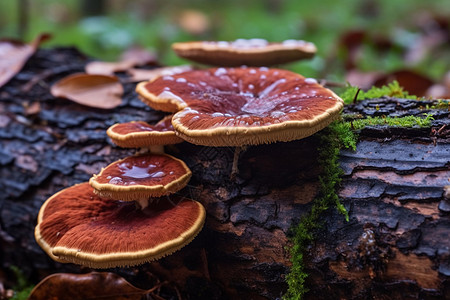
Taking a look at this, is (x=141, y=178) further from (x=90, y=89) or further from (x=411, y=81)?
(x=411, y=81)

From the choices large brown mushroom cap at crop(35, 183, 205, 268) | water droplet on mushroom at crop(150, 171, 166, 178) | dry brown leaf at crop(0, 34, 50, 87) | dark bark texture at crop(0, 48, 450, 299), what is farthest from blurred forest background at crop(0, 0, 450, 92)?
large brown mushroom cap at crop(35, 183, 205, 268)

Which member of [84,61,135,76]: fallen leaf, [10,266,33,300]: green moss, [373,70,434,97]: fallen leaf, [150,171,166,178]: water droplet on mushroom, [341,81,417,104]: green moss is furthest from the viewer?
[373,70,434,97]: fallen leaf

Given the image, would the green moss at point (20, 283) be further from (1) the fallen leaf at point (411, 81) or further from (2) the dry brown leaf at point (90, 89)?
(1) the fallen leaf at point (411, 81)

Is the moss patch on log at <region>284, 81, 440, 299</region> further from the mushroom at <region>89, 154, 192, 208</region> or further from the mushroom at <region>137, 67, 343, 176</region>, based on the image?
the mushroom at <region>89, 154, 192, 208</region>

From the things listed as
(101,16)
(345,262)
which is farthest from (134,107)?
(101,16)

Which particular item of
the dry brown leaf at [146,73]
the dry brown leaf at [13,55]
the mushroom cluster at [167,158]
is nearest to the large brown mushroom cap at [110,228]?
the mushroom cluster at [167,158]

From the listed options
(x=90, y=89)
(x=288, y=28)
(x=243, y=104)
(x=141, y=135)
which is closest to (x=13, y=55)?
(x=90, y=89)

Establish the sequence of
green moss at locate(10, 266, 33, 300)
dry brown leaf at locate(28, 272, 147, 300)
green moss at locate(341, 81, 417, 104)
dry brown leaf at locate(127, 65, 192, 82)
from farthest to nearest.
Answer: dry brown leaf at locate(127, 65, 192, 82) → green moss at locate(10, 266, 33, 300) → green moss at locate(341, 81, 417, 104) → dry brown leaf at locate(28, 272, 147, 300)
